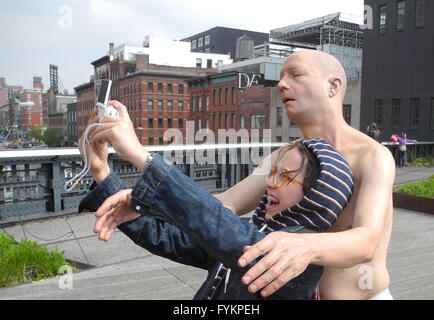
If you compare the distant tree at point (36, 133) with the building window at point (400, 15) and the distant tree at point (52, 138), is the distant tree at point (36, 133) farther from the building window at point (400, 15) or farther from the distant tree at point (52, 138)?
the building window at point (400, 15)

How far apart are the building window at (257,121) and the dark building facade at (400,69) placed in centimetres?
1261

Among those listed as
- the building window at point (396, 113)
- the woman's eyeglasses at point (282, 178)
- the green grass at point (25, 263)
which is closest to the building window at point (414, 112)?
the building window at point (396, 113)

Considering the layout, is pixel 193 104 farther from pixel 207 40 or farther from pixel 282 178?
pixel 282 178

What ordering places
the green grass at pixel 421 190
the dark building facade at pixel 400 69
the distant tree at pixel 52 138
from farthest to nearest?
the distant tree at pixel 52 138
the dark building facade at pixel 400 69
the green grass at pixel 421 190

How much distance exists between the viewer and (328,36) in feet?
134

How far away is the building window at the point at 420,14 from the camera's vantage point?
26062mm

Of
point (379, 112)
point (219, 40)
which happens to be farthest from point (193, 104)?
point (219, 40)

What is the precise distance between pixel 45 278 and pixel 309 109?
405cm

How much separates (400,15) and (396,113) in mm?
6914

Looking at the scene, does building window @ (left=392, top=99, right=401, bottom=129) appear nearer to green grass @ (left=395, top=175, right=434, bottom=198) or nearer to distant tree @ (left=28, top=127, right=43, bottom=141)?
green grass @ (left=395, top=175, right=434, bottom=198)

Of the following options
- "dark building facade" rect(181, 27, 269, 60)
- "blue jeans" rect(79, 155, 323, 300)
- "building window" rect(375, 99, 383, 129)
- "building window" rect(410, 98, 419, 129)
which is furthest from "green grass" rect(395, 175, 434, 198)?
"dark building facade" rect(181, 27, 269, 60)

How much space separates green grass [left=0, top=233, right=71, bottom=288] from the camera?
439 centimetres
